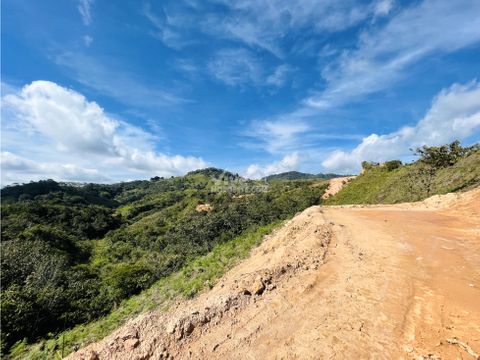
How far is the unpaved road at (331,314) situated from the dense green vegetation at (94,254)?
391 centimetres

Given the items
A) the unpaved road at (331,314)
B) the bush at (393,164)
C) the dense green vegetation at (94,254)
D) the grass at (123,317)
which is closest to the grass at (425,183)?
the bush at (393,164)

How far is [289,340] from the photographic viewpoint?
634 cm

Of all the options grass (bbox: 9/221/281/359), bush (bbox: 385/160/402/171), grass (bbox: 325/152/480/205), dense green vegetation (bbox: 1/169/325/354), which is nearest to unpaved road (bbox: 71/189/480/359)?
grass (bbox: 9/221/281/359)

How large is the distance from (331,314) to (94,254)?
2736 inches

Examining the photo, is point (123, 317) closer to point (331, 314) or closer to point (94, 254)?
point (331, 314)

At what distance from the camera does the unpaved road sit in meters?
6.01

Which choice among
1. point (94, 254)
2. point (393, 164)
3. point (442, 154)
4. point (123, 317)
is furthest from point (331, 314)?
point (94, 254)

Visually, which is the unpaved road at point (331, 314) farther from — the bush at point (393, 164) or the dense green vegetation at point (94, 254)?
the bush at point (393, 164)

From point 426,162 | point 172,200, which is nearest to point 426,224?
point 426,162

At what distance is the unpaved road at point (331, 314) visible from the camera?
19.7ft

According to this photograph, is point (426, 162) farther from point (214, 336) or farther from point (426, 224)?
point (214, 336)

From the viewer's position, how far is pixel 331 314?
281 inches

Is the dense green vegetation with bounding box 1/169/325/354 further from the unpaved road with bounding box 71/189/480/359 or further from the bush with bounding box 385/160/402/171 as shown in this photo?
the bush with bounding box 385/160/402/171

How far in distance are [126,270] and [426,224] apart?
29021 millimetres
